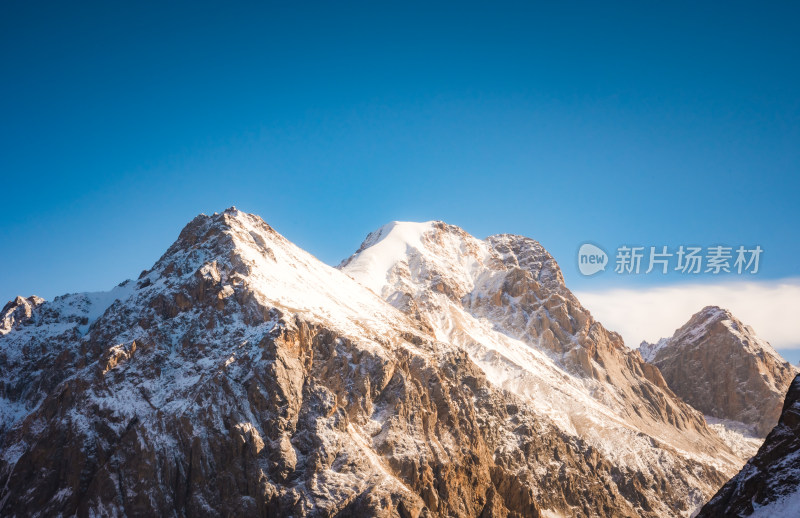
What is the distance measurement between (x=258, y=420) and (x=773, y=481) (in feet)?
345

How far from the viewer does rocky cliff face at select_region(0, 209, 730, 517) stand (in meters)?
138

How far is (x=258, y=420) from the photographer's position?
5709 inches

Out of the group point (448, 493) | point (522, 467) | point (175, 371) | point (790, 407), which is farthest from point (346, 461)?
point (790, 407)

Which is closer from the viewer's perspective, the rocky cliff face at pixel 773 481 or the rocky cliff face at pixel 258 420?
the rocky cliff face at pixel 773 481

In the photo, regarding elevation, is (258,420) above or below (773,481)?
above

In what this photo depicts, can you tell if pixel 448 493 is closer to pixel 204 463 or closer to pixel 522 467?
pixel 522 467

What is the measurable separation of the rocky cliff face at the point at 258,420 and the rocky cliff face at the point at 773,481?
7687 centimetres

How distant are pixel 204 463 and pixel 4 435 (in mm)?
73910

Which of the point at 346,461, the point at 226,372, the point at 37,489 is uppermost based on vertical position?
→ the point at 226,372

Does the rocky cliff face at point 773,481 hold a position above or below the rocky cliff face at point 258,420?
below

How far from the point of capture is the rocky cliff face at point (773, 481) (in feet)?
220

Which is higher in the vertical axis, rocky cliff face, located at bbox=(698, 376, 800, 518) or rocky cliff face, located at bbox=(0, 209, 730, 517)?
rocky cliff face, located at bbox=(0, 209, 730, 517)

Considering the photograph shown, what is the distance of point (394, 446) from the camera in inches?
6009

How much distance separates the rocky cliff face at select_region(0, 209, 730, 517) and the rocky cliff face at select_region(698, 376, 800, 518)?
252 ft
